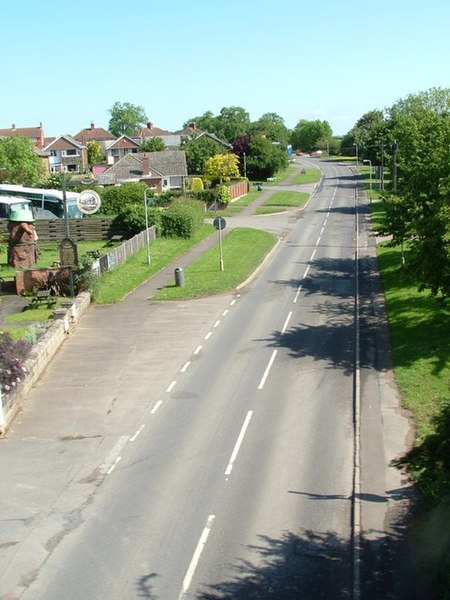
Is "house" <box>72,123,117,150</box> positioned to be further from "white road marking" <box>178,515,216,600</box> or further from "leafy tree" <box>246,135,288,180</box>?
"white road marking" <box>178,515,216,600</box>

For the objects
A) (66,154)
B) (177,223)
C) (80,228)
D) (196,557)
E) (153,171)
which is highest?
(66,154)

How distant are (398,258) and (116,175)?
55.6 metres

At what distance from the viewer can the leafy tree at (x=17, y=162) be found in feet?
280

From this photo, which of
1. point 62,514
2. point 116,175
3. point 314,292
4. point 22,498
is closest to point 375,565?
point 62,514

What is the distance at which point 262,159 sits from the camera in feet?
335

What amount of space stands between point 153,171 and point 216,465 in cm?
7835

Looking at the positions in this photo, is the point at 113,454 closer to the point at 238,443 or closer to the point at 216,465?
the point at 216,465

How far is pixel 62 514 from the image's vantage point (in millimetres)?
14789

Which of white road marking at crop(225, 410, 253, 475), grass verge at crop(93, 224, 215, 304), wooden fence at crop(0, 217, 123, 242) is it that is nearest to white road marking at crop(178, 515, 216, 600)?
white road marking at crop(225, 410, 253, 475)

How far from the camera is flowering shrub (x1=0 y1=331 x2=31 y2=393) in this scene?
20.3 m

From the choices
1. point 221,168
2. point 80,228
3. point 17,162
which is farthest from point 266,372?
point 17,162

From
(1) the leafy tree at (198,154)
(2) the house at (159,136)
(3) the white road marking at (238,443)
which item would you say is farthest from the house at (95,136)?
(3) the white road marking at (238,443)

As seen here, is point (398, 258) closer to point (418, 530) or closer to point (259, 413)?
point (259, 413)

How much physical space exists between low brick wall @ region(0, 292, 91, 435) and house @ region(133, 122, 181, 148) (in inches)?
4480
